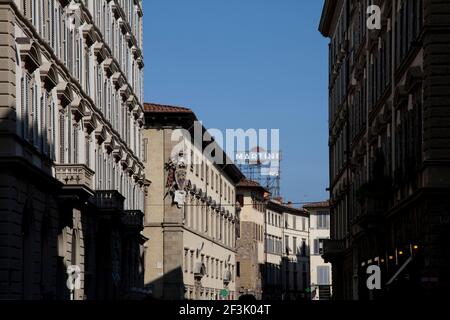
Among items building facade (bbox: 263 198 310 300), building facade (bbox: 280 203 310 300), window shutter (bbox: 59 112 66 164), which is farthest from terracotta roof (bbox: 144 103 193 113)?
building facade (bbox: 280 203 310 300)

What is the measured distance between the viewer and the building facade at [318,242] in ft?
463

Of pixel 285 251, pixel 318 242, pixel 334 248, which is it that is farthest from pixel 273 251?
pixel 334 248

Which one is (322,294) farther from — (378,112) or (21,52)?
(21,52)

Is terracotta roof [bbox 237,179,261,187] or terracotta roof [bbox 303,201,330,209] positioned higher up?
terracotta roof [bbox 237,179,261,187]

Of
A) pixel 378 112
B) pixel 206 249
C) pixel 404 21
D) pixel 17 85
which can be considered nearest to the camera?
pixel 17 85

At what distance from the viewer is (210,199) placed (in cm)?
9250

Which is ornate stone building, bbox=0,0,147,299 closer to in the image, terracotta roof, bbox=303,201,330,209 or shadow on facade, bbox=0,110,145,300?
shadow on facade, bbox=0,110,145,300

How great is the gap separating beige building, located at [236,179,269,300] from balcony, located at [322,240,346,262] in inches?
1886

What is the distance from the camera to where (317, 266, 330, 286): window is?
141375 mm

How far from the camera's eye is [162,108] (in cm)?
7700

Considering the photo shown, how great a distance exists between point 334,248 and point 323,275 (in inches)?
2863

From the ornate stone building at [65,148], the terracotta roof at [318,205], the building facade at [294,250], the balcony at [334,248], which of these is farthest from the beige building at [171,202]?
the building facade at [294,250]
